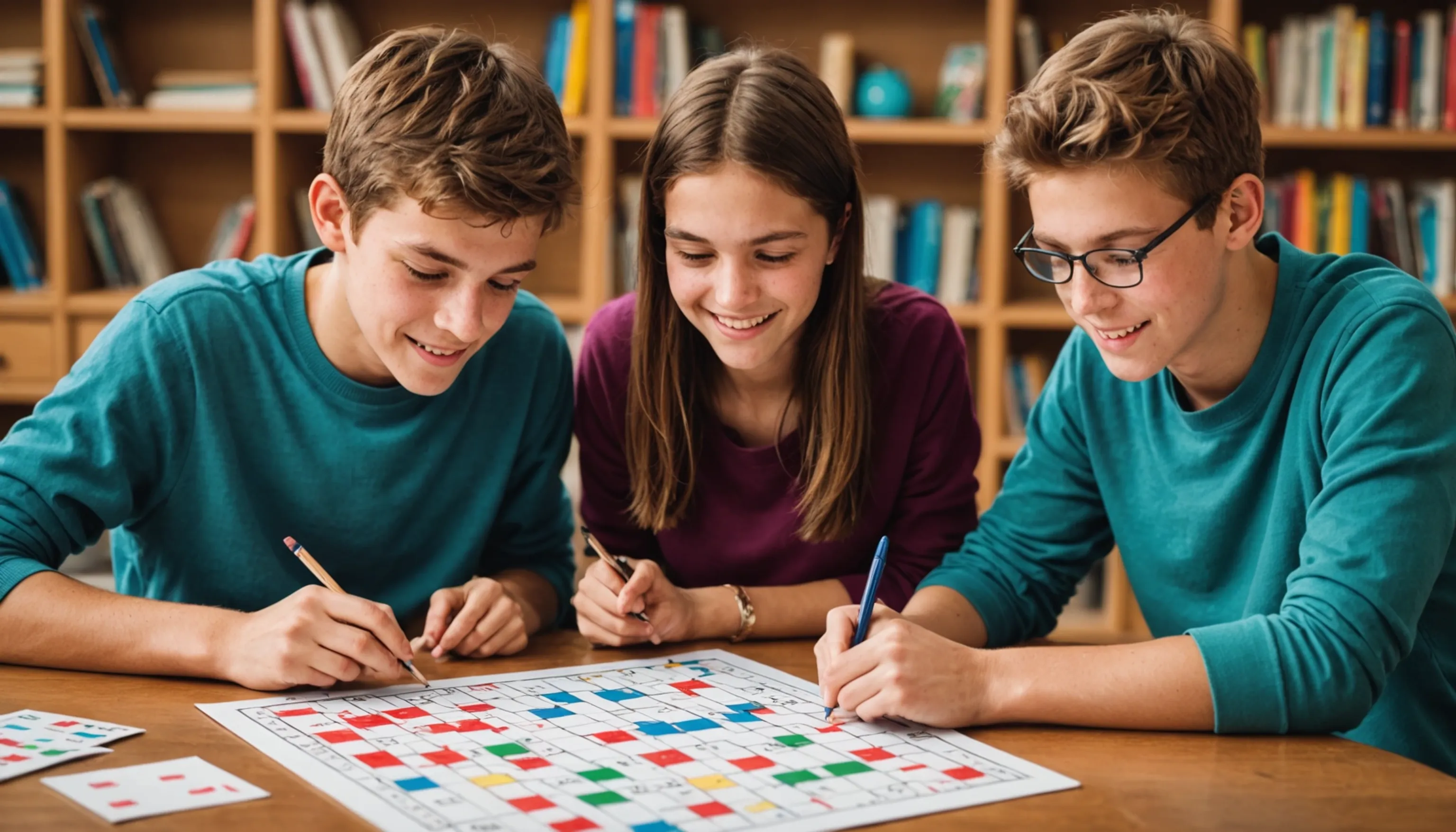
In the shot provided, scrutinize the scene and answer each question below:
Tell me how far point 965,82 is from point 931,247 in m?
0.43

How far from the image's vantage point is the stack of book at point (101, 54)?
3490 mm

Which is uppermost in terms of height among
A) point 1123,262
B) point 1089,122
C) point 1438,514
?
point 1089,122

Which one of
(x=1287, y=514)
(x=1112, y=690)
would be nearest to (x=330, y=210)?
(x=1112, y=690)

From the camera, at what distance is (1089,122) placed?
1.31m

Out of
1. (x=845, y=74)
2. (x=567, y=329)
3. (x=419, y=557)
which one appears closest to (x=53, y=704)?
(x=419, y=557)

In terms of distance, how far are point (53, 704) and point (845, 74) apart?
2.71 metres

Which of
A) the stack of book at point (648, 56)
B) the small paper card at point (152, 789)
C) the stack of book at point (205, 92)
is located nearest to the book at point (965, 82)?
the stack of book at point (648, 56)

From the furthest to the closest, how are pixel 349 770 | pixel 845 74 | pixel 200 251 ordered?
1. pixel 200 251
2. pixel 845 74
3. pixel 349 770

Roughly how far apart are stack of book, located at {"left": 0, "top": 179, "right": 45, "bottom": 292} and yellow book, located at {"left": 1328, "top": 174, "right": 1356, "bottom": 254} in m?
3.43

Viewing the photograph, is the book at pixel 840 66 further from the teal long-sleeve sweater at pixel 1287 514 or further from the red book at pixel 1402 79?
the teal long-sleeve sweater at pixel 1287 514

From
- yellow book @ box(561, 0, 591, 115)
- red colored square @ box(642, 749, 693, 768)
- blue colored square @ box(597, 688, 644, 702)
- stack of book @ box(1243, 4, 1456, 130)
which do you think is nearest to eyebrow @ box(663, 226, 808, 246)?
blue colored square @ box(597, 688, 644, 702)

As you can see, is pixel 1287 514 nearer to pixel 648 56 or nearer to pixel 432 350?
pixel 432 350

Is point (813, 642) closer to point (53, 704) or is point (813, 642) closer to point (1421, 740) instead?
point (1421, 740)

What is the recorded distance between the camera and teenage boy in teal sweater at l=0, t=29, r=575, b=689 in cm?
133
